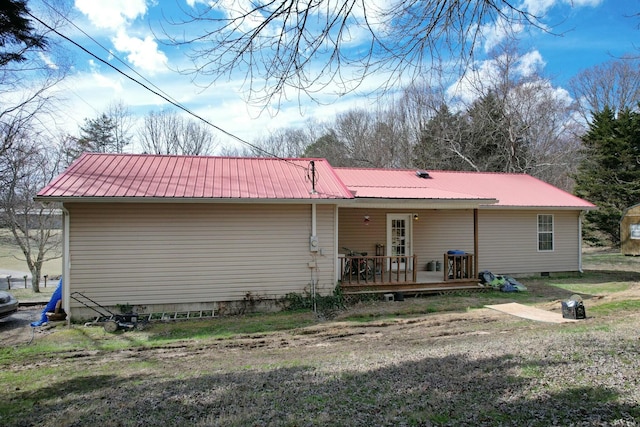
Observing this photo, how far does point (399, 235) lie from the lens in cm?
1350

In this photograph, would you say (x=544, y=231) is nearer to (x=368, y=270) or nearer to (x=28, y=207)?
(x=368, y=270)

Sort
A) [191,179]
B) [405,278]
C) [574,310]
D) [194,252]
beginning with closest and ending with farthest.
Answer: [574,310] → [194,252] → [191,179] → [405,278]

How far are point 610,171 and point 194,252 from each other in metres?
25.8

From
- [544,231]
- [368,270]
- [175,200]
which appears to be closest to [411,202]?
[368,270]

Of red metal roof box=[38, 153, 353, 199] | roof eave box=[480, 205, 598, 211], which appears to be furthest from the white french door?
red metal roof box=[38, 153, 353, 199]

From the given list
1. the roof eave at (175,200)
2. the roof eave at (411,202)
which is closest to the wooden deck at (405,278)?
the roof eave at (411,202)

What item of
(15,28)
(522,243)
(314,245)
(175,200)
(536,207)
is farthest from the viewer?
(522,243)

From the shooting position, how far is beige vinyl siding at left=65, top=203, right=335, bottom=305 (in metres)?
9.16

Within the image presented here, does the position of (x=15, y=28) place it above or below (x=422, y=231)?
above

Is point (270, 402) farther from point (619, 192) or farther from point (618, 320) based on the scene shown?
point (619, 192)

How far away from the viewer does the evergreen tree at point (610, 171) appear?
23688mm

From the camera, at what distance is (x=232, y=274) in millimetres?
9773

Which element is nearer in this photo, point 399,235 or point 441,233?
point 399,235

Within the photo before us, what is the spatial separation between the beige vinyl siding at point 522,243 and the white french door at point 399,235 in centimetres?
265
